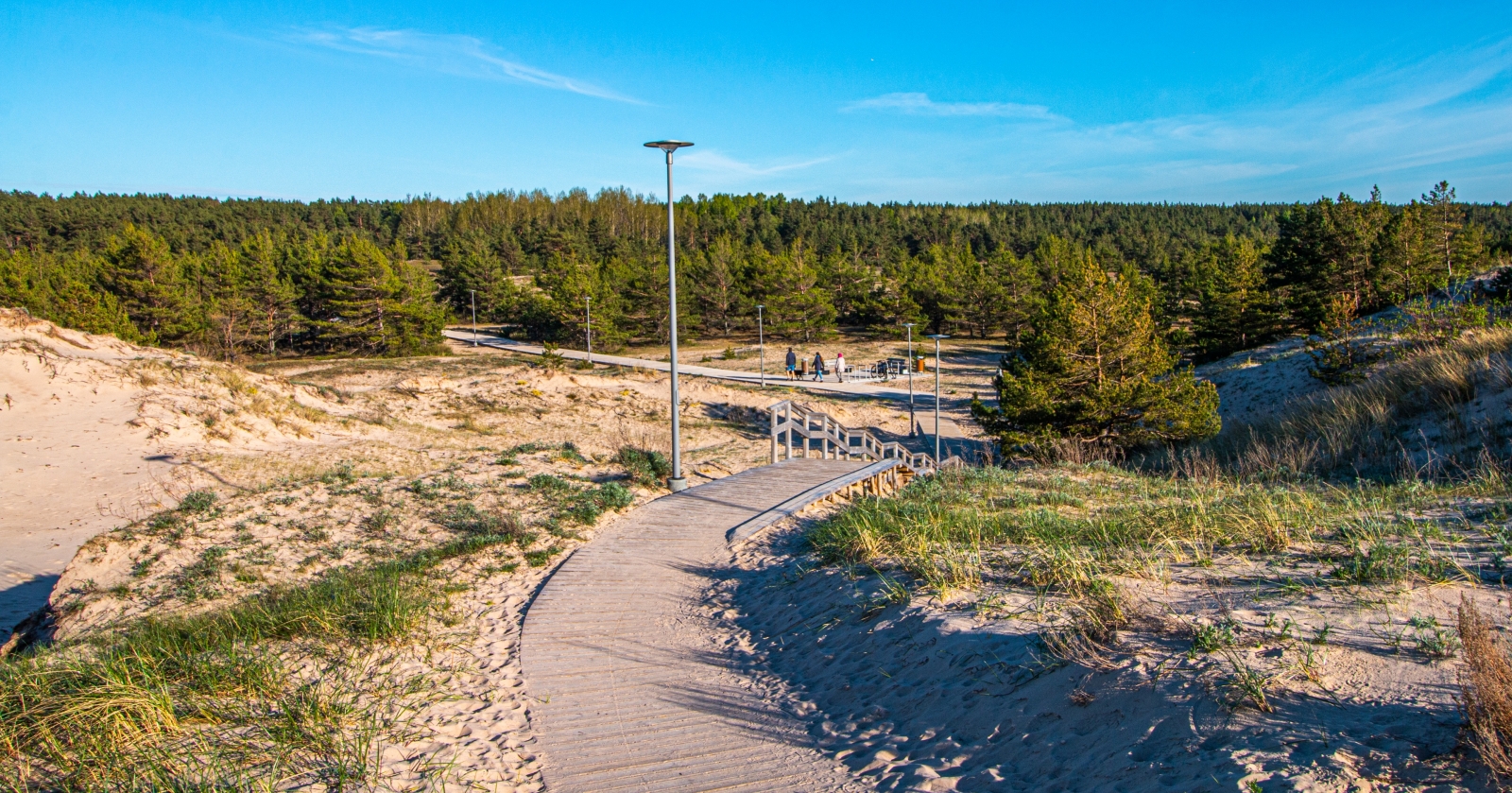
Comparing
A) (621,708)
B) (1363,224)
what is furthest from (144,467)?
(1363,224)

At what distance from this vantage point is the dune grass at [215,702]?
4285 millimetres

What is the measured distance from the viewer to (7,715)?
189 inches

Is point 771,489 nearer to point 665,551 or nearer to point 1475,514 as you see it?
point 665,551

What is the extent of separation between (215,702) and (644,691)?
109 inches

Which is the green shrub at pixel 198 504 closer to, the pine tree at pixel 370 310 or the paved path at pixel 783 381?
the paved path at pixel 783 381

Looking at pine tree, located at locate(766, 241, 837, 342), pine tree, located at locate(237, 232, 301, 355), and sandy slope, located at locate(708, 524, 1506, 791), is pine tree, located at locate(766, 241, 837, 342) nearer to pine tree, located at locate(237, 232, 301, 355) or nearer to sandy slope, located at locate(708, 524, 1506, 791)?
pine tree, located at locate(237, 232, 301, 355)

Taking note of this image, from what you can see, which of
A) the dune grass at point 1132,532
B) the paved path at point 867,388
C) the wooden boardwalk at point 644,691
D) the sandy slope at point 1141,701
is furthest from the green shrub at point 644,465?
the paved path at point 867,388

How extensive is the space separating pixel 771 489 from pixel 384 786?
859 cm

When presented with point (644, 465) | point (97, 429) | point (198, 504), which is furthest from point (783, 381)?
point (198, 504)

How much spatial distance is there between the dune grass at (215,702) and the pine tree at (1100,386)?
Result: 20908 mm

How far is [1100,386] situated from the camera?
80.8 ft

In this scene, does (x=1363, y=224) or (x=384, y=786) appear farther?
(x=1363, y=224)

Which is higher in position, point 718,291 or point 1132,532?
point 718,291

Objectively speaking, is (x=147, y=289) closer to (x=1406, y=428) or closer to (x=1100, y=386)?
(x=1100, y=386)
